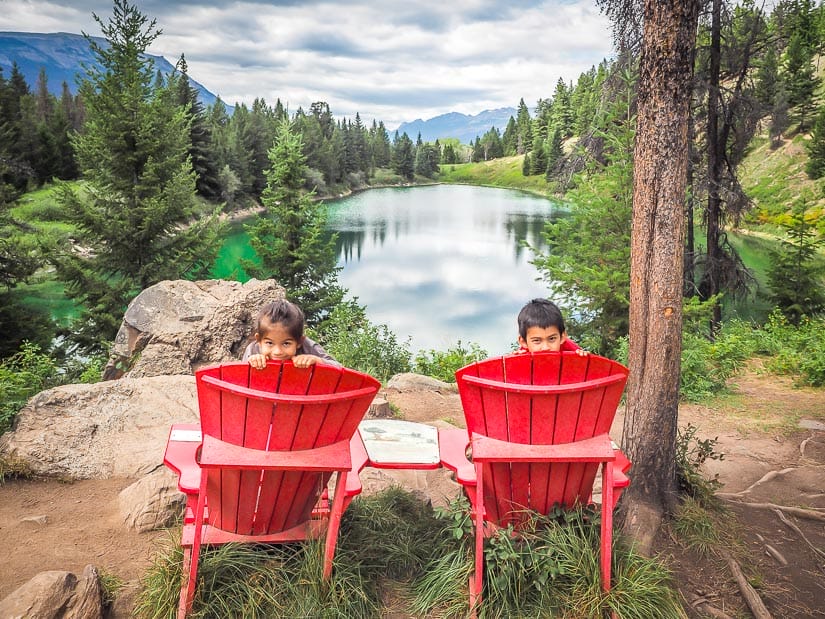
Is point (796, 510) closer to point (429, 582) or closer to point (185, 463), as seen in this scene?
point (429, 582)

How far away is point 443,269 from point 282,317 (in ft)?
78.8

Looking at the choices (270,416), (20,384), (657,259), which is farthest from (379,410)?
(20,384)

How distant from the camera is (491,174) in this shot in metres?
102

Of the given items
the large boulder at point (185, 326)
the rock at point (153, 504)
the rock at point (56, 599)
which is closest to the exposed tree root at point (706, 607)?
the rock at point (56, 599)

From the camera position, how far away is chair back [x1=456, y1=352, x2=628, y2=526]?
2160 millimetres

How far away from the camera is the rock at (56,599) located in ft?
7.04

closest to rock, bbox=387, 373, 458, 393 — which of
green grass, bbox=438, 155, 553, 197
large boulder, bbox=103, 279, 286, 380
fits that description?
large boulder, bbox=103, 279, 286, 380

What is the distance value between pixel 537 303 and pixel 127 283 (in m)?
10.9

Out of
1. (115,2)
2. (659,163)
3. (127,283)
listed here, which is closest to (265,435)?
(659,163)

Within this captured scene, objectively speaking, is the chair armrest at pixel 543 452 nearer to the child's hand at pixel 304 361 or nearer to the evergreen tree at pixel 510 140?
the child's hand at pixel 304 361

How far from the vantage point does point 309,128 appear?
6172cm

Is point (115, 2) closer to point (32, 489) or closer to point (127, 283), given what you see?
point (127, 283)

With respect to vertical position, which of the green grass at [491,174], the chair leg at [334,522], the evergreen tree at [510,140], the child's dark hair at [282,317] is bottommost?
the chair leg at [334,522]

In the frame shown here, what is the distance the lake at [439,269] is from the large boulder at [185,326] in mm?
4816
